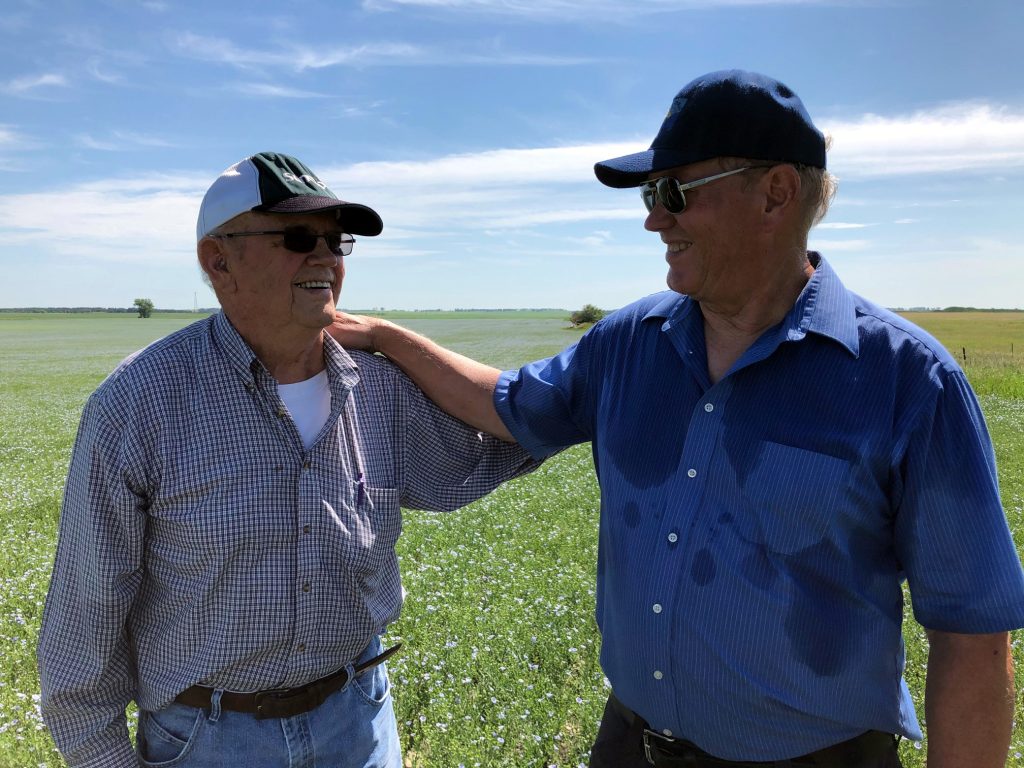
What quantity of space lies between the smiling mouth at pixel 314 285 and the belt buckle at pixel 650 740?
187cm

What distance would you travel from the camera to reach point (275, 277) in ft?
8.96

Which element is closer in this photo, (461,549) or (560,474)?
(461,549)

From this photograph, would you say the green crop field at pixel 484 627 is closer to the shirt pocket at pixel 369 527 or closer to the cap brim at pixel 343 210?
the shirt pocket at pixel 369 527

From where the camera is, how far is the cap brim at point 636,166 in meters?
2.53

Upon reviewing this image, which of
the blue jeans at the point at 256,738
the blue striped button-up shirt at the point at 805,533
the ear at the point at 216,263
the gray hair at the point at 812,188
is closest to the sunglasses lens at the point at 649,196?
the gray hair at the point at 812,188

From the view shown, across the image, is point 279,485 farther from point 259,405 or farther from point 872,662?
point 872,662

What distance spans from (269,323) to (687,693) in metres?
1.86

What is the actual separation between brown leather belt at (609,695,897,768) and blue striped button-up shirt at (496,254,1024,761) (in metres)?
0.03

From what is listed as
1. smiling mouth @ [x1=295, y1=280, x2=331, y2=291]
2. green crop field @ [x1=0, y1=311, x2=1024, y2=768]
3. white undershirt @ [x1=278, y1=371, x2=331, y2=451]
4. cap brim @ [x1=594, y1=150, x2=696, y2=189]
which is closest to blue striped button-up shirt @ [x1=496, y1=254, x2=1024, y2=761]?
cap brim @ [x1=594, y1=150, x2=696, y2=189]

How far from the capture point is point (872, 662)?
7.63 ft

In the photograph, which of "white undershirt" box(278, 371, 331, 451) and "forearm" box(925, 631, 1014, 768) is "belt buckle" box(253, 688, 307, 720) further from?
"forearm" box(925, 631, 1014, 768)

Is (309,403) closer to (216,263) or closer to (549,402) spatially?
(216,263)

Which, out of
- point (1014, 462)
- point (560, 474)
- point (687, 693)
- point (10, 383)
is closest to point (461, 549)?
point (560, 474)

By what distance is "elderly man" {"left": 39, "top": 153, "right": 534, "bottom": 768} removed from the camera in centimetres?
252
